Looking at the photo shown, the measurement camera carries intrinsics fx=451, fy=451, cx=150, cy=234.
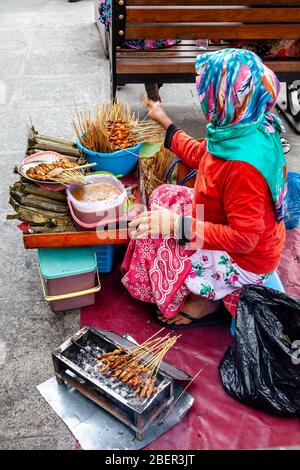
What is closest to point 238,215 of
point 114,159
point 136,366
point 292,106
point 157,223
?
point 157,223

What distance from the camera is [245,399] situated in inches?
86.3

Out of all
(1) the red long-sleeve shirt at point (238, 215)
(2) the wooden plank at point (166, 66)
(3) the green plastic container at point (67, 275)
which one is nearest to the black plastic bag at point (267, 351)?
(1) the red long-sleeve shirt at point (238, 215)

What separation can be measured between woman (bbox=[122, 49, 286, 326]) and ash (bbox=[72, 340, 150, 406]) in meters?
0.44

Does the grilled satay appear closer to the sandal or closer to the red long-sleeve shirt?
the sandal

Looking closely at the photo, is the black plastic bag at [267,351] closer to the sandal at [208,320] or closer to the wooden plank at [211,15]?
the sandal at [208,320]

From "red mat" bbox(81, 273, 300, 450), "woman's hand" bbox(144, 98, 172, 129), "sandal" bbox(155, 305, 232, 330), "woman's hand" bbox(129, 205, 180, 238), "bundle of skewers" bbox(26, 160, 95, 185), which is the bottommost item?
"red mat" bbox(81, 273, 300, 450)

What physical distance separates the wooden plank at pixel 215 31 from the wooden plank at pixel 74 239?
1.64 m

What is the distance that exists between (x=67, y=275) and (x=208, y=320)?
869 millimetres

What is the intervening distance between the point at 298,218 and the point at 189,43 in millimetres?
2166

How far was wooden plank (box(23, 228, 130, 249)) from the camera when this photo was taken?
2485mm

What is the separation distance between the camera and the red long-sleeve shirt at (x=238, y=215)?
1.98 meters

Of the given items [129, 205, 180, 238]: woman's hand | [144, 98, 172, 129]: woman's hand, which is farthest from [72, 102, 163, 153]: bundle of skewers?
[129, 205, 180, 238]: woman's hand

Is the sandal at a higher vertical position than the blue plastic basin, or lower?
lower
